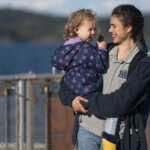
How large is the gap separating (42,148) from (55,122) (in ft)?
1.01

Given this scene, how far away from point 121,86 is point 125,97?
0.09 metres

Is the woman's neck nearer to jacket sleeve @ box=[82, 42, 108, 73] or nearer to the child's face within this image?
jacket sleeve @ box=[82, 42, 108, 73]

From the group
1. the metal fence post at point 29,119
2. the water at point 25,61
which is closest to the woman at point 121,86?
the metal fence post at point 29,119

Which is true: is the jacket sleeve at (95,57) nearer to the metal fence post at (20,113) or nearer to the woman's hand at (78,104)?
the woman's hand at (78,104)

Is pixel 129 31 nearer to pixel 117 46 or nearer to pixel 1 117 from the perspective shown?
pixel 117 46

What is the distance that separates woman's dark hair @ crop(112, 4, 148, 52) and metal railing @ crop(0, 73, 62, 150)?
2782 millimetres

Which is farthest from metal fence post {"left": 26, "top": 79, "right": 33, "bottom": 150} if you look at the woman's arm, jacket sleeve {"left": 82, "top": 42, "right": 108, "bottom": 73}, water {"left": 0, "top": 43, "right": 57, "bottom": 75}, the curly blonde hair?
water {"left": 0, "top": 43, "right": 57, "bottom": 75}

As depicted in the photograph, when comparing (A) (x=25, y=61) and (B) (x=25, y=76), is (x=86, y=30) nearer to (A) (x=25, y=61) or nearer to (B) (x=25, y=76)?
(B) (x=25, y=76)

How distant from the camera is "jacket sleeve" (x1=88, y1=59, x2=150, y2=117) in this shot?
4633 millimetres

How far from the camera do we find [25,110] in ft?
25.4

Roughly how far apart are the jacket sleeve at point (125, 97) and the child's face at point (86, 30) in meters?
0.42

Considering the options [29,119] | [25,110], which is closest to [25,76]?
[25,110]

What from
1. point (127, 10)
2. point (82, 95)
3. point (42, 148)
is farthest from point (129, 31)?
point (42, 148)

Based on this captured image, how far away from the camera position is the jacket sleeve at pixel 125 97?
182 inches
